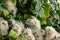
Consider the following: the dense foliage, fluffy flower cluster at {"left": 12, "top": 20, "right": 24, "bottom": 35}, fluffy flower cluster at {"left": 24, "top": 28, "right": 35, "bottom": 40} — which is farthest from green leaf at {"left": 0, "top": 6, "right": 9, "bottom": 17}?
fluffy flower cluster at {"left": 24, "top": 28, "right": 35, "bottom": 40}

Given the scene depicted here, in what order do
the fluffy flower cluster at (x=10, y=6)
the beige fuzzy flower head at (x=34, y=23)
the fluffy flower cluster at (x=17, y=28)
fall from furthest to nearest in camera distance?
the beige fuzzy flower head at (x=34, y=23)
the fluffy flower cluster at (x=10, y=6)
the fluffy flower cluster at (x=17, y=28)

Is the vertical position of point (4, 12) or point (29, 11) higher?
point (4, 12)

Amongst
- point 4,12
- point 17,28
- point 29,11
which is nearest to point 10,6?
point 4,12

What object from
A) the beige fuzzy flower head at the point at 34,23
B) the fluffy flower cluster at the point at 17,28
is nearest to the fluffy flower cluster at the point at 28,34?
the fluffy flower cluster at the point at 17,28

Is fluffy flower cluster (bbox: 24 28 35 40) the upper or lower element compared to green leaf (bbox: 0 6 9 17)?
lower

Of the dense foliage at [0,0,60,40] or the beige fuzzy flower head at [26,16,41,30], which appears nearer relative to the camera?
the dense foliage at [0,0,60,40]

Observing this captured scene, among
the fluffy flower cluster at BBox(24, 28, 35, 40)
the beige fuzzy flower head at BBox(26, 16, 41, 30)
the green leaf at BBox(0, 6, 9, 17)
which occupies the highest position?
the green leaf at BBox(0, 6, 9, 17)

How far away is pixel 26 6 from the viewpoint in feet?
8.77

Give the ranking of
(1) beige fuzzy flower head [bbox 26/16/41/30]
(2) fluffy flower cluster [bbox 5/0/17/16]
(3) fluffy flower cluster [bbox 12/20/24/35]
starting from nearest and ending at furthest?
(3) fluffy flower cluster [bbox 12/20/24/35] → (2) fluffy flower cluster [bbox 5/0/17/16] → (1) beige fuzzy flower head [bbox 26/16/41/30]

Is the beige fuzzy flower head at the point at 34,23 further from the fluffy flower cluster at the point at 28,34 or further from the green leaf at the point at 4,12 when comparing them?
the green leaf at the point at 4,12

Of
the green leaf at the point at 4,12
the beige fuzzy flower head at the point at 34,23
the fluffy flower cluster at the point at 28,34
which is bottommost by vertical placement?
the fluffy flower cluster at the point at 28,34

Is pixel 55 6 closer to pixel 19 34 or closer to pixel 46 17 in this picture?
pixel 46 17

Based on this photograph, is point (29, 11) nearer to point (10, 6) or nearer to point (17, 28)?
point (10, 6)

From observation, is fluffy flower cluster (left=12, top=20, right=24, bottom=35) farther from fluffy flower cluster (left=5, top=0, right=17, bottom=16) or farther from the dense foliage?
fluffy flower cluster (left=5, top=0, right=17, bottom=16)
